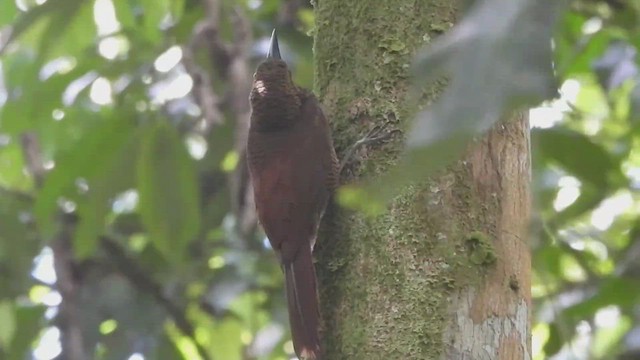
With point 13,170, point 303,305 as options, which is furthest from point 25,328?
point 303,305

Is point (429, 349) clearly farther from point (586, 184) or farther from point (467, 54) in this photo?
point (586, 184)

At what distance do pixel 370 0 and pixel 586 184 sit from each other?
0.87m

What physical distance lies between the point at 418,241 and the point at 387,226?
58mm

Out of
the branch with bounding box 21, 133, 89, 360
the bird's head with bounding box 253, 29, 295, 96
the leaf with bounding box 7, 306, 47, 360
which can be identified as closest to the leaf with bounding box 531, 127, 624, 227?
the bird's head with bounding box 253, 29, 295, 96

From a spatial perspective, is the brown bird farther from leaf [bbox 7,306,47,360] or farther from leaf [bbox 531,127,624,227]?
leaf [bbox 7,306,47,360]

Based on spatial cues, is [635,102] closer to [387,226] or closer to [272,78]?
[272,78]

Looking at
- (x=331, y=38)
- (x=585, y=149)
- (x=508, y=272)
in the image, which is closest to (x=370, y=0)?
(x=331, y=38)

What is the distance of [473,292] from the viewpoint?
142 centimetres

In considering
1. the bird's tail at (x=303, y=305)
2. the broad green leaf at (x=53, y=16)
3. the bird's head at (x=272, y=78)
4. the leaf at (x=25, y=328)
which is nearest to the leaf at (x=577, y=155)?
the bird's head at (x=272, y=78)

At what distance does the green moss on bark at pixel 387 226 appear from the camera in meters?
1.41

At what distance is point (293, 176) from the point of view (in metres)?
1.84

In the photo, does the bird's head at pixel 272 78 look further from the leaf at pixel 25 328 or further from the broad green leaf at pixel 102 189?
the leaf at pixel 25 328

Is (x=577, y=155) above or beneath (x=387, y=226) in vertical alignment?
beneath

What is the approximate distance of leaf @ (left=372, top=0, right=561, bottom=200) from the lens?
577 millimetres
